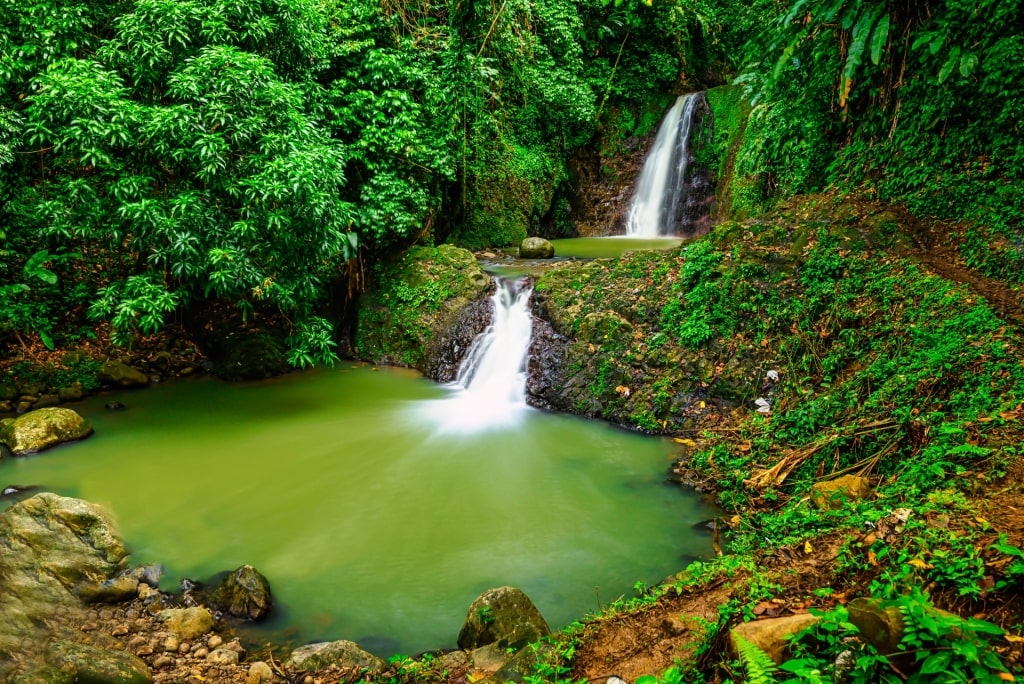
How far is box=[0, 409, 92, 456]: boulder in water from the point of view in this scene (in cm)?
708

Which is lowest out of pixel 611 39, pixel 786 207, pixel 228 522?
pixel 228 522

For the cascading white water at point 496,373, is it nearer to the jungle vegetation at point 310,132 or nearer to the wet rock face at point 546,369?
the wet rock face at point 546,369

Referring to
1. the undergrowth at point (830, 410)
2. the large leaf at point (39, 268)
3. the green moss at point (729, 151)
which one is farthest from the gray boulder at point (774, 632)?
the large leaf at point (39, 268)

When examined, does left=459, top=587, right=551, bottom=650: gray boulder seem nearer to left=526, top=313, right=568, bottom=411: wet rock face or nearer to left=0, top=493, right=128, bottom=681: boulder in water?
left=0, top=493, right=128, bottom=681: boulder in water

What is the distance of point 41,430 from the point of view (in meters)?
7.26

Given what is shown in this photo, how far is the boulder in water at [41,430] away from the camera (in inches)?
279

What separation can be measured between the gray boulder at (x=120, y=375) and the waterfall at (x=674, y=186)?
11.6 metres

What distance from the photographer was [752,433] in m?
6.38

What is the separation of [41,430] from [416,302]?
563 centimetres

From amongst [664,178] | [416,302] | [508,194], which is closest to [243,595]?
[416,302]

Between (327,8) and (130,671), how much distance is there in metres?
10.1

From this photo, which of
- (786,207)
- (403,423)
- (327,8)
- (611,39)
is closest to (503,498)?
(403,423)

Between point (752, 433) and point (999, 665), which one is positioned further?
point (752, 433)

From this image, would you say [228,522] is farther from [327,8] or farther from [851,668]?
[327,8]
